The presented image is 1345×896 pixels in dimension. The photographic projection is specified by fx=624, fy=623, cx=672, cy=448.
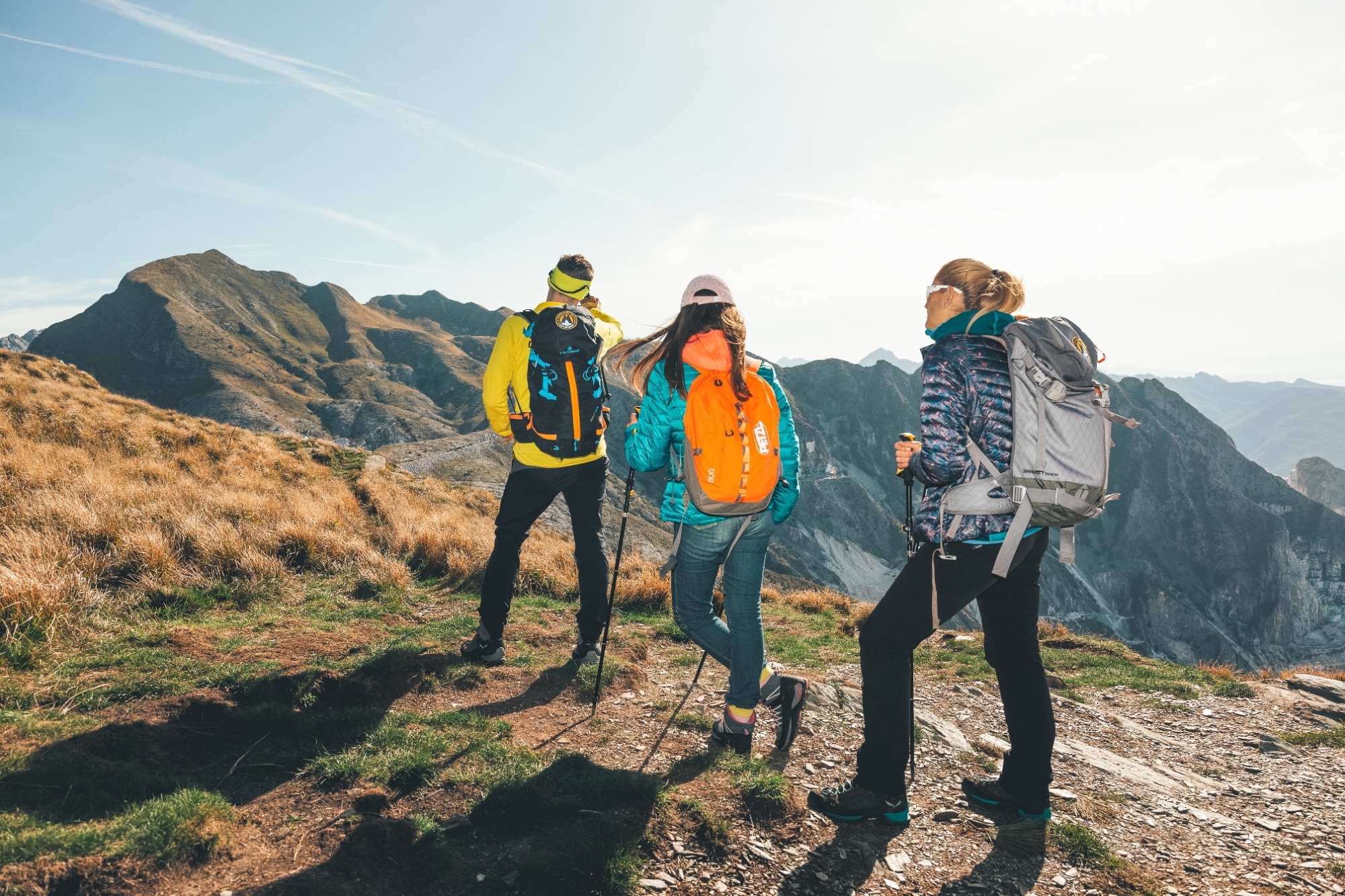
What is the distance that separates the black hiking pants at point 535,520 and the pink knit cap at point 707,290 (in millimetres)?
1830

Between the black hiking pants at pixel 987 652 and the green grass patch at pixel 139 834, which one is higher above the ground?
the black hiking pants at pixel 987 652

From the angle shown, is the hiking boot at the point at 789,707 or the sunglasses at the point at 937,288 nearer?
the sunglasses at the point at 937,288

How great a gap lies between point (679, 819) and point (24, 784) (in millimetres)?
2889

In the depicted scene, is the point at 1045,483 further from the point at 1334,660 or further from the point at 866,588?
the point at 1334,660

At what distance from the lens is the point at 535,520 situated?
5.09 m

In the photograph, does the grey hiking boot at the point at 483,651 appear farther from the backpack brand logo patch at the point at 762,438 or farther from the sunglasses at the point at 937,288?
the sunglasses at the point at 937,288

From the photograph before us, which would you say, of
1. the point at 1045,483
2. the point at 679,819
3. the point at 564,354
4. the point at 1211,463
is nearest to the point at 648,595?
the point at 564,354

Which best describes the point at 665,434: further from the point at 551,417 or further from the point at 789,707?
the point at 789,707

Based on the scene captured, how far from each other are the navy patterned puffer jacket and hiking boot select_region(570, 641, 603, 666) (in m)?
3.34

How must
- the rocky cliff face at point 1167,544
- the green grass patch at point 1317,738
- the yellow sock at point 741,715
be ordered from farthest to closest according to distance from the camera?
the rocky cliff face at point 1167,544 → the green grass patch at point 1317,738 → the yellow sock at point 741,715

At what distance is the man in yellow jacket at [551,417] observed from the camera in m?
4.70

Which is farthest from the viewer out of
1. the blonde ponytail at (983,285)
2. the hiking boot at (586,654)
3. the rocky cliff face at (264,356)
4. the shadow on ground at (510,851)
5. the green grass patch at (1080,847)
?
the rocky cliff face at (264,356)

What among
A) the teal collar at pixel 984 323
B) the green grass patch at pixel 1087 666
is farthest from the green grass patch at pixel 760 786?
the green grass patch at pixel 1087 666

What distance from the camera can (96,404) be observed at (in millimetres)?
15117
